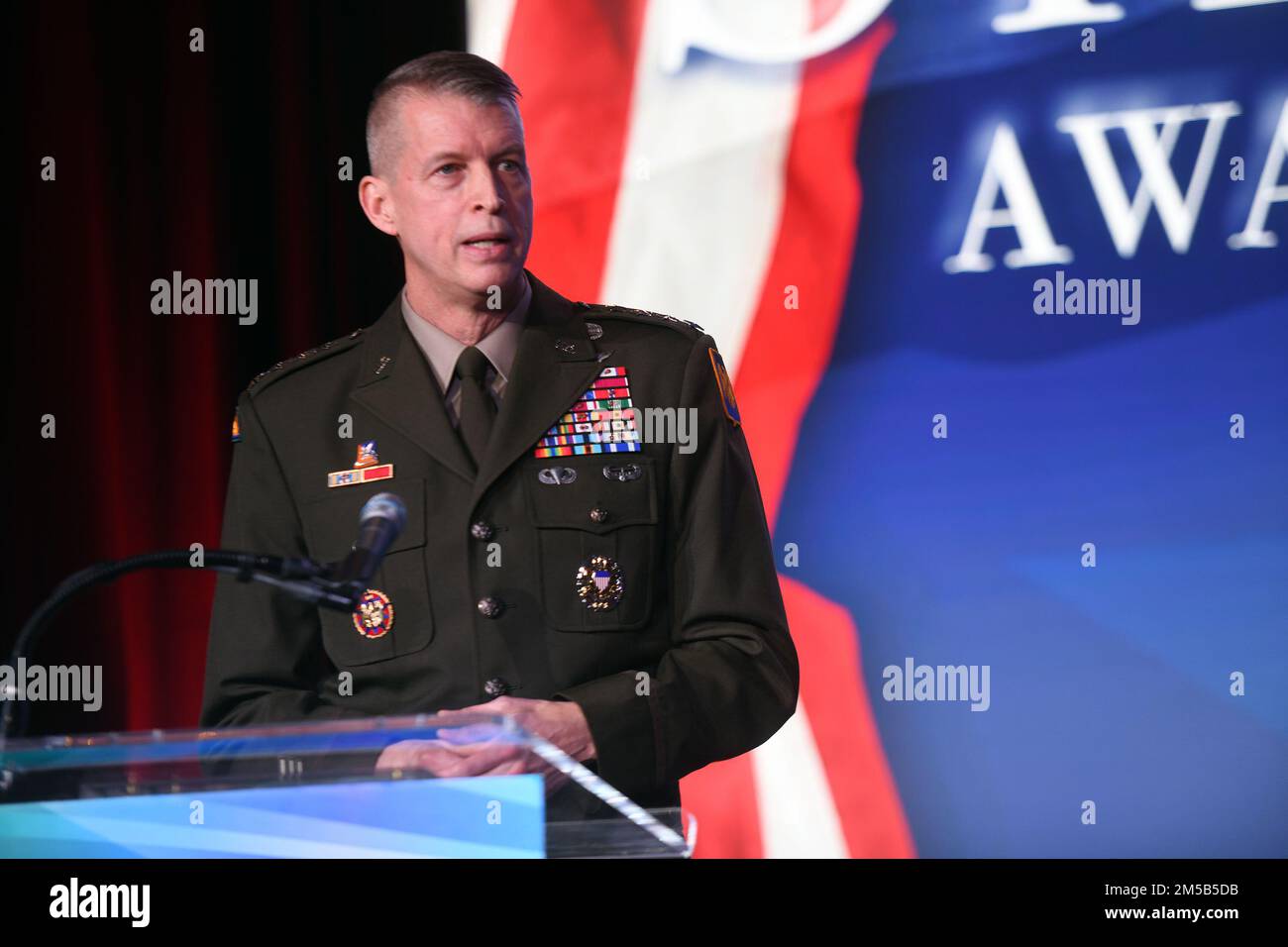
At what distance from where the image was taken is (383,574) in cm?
206

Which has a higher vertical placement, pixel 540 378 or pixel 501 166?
pixel 501 166

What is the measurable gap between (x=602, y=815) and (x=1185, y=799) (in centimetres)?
205

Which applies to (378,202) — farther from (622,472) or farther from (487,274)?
(622,472)

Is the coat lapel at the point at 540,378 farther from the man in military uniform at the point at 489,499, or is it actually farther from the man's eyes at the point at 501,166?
the man's eyes at the point at 501,166

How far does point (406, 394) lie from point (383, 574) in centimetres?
26

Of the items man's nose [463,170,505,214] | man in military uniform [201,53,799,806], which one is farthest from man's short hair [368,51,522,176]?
man's nose [463,170,505,214]

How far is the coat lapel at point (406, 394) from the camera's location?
207 centimetres

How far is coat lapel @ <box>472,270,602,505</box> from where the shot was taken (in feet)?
6.76

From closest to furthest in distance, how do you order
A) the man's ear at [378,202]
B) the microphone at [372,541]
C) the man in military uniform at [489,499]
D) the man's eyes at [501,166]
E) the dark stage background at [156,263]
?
1. the microphone at [372,541]
2. the man in military uniform at [489,499]
3. the man's eyes at [501,166]
4. the man's ear at [378,202]
5. the dark stage background at [156,263]

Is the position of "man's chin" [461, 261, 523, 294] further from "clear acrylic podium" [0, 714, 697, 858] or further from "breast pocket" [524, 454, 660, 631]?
"clear acrylic podium" [0, 714, 697, 858]

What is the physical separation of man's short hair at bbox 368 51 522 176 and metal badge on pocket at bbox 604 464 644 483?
1.75 feet

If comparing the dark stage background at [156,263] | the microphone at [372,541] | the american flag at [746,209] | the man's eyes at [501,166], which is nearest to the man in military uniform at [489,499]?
the man's eyes at [501,166]

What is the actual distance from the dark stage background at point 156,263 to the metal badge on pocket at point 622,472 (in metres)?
1.29

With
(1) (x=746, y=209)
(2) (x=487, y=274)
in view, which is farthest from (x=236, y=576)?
(1) (x=746, y=209)
